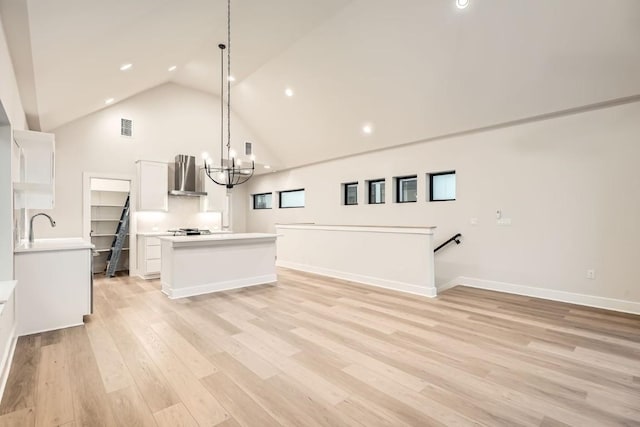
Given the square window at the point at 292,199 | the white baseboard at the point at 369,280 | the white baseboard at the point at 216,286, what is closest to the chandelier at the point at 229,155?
the white baseboard at the point at 216,286

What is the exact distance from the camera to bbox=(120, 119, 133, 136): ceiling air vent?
6938mm

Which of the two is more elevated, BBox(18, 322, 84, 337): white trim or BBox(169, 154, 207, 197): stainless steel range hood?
BBox(169, 154, 207, 197): stainless steel range hood

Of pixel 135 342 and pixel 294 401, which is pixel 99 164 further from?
pixel 294 401

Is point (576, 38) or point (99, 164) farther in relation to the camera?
point (99, 164)

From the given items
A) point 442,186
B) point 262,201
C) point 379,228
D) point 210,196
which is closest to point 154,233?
point 210,196

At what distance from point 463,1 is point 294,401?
4.66m

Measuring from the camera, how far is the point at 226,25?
4898 millimetres

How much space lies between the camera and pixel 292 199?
962cm

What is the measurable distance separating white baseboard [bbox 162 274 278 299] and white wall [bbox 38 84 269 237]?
9.42 feet

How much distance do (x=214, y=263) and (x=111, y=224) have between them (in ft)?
12.6

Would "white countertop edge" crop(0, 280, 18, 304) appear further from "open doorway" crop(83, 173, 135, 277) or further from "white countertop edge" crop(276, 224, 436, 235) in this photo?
"white countertop edge" crop(276, 224, 436, 235)

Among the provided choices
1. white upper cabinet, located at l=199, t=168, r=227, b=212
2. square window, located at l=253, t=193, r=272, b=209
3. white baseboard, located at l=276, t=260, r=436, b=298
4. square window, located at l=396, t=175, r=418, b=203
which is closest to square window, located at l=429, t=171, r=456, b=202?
square window, located at l=396, t=175, r=418, b=203

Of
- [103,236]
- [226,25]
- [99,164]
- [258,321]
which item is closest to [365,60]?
[226,25]

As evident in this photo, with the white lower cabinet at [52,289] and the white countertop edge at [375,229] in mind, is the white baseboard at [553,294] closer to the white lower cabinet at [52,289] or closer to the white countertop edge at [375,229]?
the white countertop edge at [375,229]
